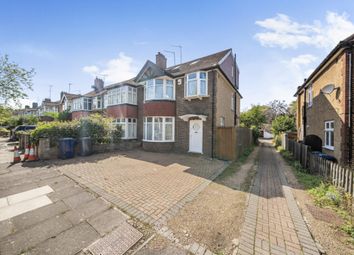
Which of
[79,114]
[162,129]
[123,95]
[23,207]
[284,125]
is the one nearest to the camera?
[23,207]

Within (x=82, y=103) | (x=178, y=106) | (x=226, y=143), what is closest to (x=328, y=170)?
(x=226, y=143)

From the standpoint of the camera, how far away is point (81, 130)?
11.8 metres

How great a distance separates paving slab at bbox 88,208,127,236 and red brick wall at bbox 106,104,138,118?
12295mm

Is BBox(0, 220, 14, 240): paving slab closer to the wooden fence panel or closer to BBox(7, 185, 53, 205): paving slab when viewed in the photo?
BBox(7, 185, 53, 205): paving slab

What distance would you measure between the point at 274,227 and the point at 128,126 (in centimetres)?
1434

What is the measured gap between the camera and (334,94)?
8852 mm

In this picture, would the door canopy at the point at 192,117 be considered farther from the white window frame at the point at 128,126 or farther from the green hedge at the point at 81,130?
the white window frame at the point at 128,126

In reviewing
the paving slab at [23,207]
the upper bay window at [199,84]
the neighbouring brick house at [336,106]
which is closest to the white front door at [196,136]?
the upper bay window at [199,84]

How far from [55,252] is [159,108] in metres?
10.9

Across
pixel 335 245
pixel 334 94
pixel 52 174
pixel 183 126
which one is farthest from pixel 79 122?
pixel 334 94

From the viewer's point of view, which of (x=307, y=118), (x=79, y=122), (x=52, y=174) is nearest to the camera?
(x=52, y=174)

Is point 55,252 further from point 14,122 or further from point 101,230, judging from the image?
point 14,122

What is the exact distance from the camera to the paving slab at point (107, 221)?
3475 mm

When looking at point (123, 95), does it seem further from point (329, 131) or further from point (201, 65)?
point (329, 131)
